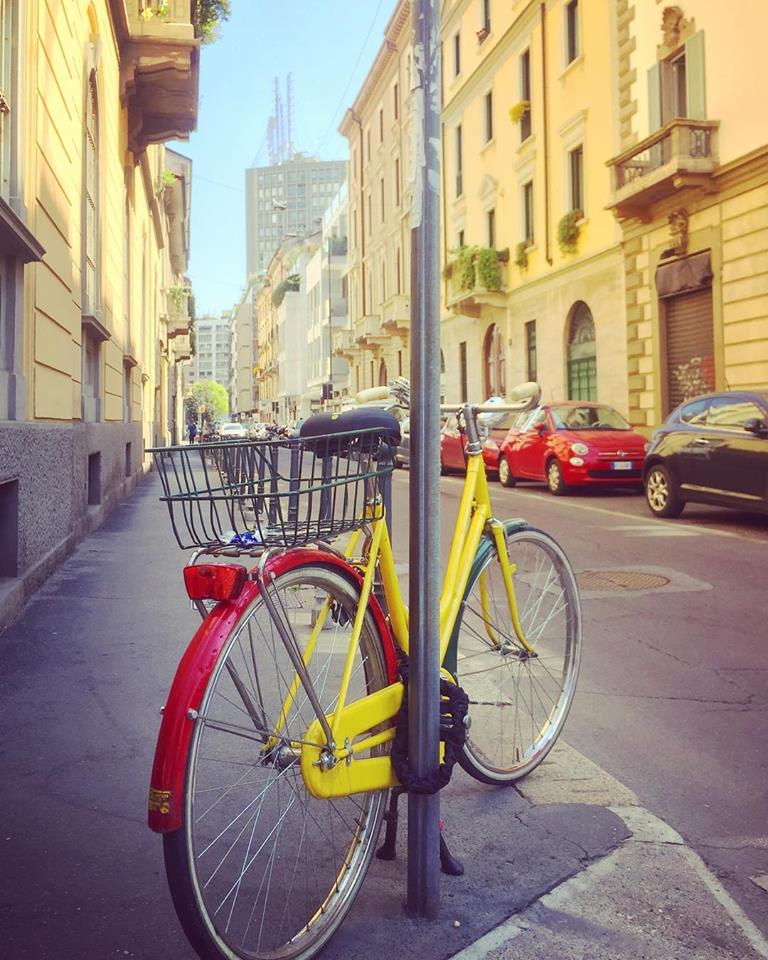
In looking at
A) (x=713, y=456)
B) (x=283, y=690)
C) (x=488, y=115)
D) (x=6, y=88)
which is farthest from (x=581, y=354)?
(x=283, y=690)

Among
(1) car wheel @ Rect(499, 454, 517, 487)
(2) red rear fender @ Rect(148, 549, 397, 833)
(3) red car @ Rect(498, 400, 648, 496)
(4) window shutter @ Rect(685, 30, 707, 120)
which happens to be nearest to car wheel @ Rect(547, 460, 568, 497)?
(3) red car @ Rect(498, 400, 648, 496)

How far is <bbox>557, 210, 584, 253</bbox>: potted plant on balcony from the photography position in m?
24.6

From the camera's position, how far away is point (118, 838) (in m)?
2.92

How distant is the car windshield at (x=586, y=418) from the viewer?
55.4 ft

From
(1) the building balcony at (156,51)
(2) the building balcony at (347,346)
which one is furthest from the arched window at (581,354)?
(2) the building balcony at (347,346)

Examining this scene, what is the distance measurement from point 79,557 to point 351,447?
712cm

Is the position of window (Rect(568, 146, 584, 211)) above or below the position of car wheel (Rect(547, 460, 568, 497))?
above

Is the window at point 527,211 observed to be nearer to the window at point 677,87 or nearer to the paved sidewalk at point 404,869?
the window at point 677,87

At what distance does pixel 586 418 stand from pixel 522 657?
14.1m

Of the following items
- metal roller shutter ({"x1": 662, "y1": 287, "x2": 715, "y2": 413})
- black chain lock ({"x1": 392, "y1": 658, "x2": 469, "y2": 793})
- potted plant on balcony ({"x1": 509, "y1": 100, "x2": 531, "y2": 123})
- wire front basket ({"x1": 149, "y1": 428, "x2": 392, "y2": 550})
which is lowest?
black chain lock ({"x1": 392, "y1": 658, "x2": 469, "y2": 793})

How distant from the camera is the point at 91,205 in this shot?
38.5 ft

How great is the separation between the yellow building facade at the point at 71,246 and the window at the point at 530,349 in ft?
43.5

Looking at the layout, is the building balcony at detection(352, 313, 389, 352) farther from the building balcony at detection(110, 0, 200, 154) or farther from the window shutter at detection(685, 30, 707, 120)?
the building balcony at detection(110, 0, 200, 154)

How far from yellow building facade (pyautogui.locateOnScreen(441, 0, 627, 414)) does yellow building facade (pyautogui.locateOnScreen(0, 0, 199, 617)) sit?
10.9 meters
